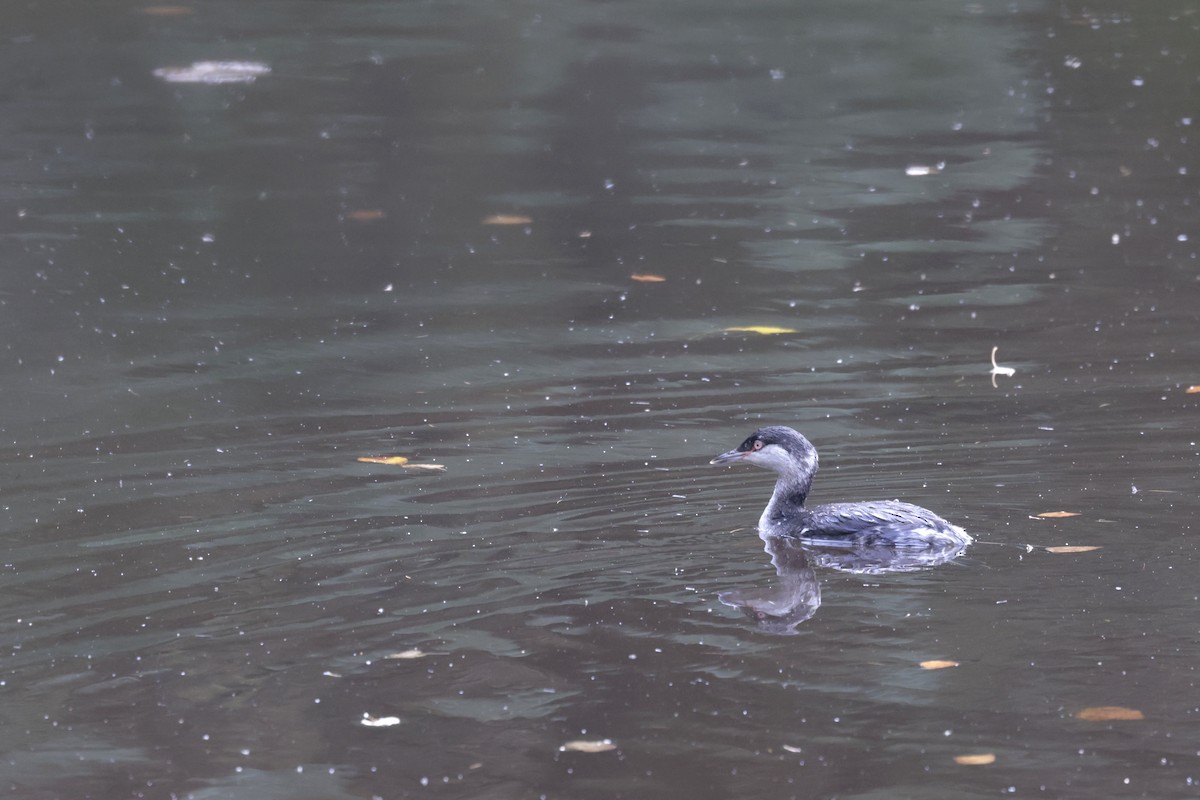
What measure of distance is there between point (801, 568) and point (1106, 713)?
6.39 ft

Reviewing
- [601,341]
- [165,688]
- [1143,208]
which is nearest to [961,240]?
[1143,208]

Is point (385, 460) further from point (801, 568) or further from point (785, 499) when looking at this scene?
point (801, 568)

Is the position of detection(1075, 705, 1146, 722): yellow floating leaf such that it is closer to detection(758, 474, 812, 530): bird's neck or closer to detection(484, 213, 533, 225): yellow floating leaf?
detection(758, 474, 812, 530): bird's neck

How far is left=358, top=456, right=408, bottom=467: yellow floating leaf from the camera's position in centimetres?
866

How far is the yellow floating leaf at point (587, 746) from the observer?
5.54 meters

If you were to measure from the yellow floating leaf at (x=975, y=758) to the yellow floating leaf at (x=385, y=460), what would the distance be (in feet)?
12.8

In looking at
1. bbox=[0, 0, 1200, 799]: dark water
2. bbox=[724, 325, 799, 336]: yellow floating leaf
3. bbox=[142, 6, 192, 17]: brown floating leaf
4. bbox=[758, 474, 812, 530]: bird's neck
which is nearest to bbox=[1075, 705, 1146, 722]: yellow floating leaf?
bbox=[0, 0, 1200, 799]: dark water

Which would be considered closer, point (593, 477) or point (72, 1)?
point (593, 477)

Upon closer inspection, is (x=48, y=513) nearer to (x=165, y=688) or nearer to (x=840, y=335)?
(x=165, y=688)

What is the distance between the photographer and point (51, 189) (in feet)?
48.8

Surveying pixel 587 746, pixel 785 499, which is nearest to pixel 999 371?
pixel 785 499

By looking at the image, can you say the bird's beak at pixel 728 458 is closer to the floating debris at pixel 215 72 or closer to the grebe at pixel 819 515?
the grebe at pixel 819 515

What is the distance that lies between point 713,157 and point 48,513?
923cm

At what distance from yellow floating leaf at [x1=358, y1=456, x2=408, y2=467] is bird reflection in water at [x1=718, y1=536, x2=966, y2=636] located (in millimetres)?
1925
